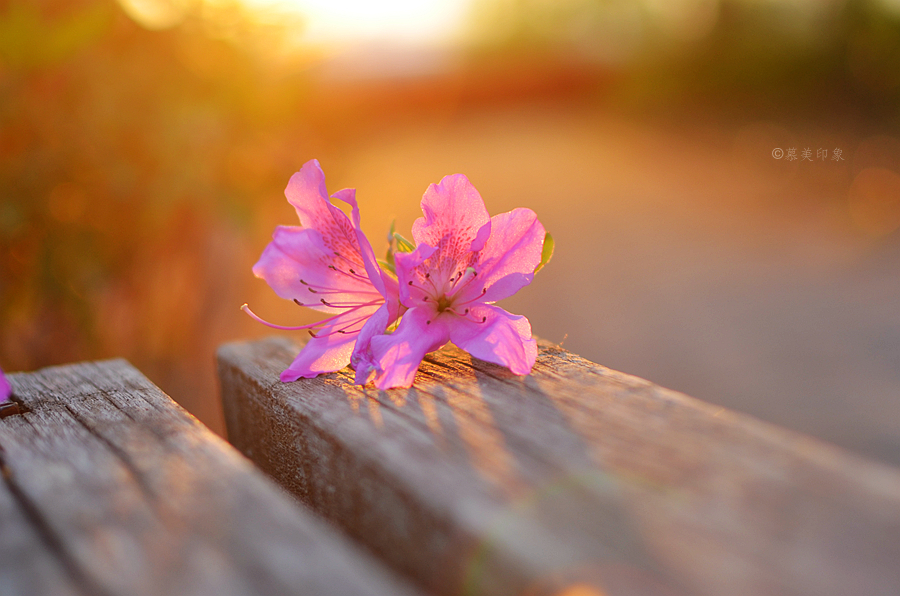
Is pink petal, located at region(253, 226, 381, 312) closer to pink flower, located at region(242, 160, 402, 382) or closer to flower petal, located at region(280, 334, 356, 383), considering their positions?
pink flower, located at region(242, 160, 402, 382)

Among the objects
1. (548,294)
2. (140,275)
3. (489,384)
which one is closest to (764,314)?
(548,294)

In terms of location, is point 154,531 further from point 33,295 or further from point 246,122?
point 246,122

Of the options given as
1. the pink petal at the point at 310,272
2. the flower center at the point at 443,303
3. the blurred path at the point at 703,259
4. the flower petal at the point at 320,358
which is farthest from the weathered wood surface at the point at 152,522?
the blurred path at the point at 703,259

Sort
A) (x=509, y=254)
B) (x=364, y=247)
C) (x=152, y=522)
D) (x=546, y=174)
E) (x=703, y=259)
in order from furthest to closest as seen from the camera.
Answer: (x=546, y=174) → (x=703, y=259) → (x=509, y=254) → (x=364, y=247) → (x=152, y=522)

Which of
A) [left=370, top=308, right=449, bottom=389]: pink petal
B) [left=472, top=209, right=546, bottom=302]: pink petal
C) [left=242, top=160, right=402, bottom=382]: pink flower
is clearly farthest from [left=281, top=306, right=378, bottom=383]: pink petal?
[left=472, top=209, right=546, bottom=302]: pink petal

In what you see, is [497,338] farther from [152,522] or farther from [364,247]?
[152,522]

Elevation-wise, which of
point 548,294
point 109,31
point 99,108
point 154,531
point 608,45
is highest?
point 608,45

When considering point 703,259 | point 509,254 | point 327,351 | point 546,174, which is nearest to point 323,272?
point 327,351
